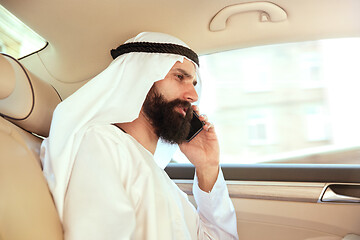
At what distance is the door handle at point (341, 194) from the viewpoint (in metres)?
2.03

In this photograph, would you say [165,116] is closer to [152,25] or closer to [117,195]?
[152,25]

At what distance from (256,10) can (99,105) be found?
3.14ft

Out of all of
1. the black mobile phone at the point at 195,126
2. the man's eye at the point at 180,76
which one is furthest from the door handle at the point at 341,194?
the man's eye at the point at 180,76

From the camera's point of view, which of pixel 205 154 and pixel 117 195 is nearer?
pixel 117 195

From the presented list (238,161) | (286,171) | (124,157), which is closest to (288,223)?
(286,171)

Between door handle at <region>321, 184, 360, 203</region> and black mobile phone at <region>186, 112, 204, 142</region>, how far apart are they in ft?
Result: 2.42

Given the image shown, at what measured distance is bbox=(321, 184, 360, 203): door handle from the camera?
2.03 metres

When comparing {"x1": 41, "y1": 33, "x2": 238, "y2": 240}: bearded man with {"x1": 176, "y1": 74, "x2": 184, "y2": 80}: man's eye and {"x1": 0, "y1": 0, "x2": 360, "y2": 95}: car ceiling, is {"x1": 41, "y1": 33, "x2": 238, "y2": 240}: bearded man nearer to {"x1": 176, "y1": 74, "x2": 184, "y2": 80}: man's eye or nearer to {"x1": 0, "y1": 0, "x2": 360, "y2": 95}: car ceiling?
{"x1": 176, "y1": 74, "x2": 184, "y2": 80}: man's eye

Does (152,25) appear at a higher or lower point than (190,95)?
higher

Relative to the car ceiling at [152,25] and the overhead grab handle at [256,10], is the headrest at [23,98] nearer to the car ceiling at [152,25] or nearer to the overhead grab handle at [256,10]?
the car ceiling at [152,25]

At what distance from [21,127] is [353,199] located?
163 cm

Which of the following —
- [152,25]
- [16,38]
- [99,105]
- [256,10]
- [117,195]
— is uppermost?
[256,10]

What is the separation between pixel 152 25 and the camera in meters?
2.12

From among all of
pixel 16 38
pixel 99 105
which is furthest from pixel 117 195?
pixel 16 38
